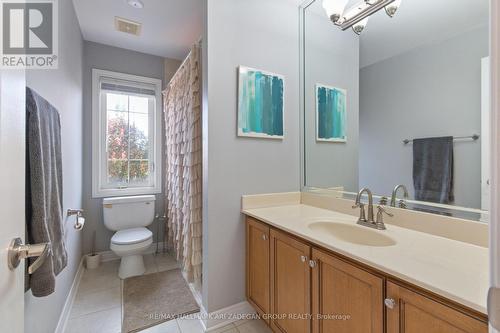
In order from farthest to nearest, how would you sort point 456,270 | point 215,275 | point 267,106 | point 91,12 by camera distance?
point 91,12
point 267,106
point 215,275
point 456,270

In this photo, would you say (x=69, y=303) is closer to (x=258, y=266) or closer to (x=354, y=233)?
(x=258, y=266)

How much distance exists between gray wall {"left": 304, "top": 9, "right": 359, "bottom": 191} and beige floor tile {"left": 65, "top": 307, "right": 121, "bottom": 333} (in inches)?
70.6

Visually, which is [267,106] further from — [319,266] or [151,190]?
[151,190]

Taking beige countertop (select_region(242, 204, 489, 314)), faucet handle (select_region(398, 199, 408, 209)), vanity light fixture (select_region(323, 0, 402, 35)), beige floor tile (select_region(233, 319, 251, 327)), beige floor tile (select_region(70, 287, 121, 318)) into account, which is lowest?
beige floor tile (select_region(233, 319, 251, 327))

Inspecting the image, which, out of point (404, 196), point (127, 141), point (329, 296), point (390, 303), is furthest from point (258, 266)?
point (127, 141)

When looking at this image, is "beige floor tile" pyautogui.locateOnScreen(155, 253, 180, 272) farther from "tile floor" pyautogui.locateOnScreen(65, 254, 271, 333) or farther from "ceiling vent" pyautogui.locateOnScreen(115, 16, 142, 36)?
"ceiling vent" pyautogui.locateOnScreen(115, 16, 142, 36)

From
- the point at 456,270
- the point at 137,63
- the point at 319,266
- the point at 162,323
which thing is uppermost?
the point at 137,63

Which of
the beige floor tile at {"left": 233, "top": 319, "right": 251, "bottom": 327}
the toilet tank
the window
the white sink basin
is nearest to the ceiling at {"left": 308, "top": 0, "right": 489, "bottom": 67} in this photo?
the white sink basin

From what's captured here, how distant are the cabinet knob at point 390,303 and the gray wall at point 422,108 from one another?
2.18 feet

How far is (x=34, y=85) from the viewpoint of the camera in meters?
1.15

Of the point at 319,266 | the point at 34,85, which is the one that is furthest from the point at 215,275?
the point at 34,85

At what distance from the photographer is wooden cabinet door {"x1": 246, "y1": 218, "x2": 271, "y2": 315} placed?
147 cm

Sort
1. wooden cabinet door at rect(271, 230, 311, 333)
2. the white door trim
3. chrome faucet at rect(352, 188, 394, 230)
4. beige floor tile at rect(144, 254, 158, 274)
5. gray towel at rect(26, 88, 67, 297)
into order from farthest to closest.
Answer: beige floor tile at rect(144, 254, 158, 274), chrome faucet at rect(352, 188, 394, 230), wooden cabinet door at rect(271, 230, 311, 333), gray towel at rect(26, 88, 67, 297), the white door trim

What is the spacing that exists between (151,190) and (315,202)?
82.4 inches
